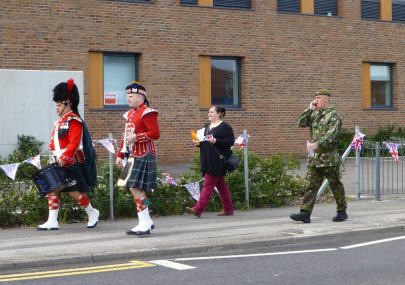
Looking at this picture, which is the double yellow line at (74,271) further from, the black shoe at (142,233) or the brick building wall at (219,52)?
the brick building wall at (219,52)

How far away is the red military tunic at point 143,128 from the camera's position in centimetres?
907

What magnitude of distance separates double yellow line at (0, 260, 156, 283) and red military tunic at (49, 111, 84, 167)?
2165mm

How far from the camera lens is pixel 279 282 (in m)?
6.92

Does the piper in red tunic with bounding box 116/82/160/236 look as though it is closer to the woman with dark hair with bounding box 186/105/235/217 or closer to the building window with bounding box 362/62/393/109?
the woman with dark hair with bounding box 186/105/235/217

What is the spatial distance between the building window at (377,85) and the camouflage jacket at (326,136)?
16.2m

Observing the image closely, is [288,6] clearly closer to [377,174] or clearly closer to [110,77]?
[110,77]

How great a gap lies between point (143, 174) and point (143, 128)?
0.59 metres

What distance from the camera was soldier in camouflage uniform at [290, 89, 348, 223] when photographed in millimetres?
10195

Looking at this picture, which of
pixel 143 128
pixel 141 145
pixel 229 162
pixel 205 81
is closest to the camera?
pixel 143 128

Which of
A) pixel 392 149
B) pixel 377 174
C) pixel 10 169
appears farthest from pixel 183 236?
pixel 392 149

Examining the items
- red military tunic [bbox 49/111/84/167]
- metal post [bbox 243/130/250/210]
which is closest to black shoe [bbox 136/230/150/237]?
red military tunic [bbox 49/111/84/167]

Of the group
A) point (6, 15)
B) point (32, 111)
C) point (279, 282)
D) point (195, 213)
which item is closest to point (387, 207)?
point (195, 213)

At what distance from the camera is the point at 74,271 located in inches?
297

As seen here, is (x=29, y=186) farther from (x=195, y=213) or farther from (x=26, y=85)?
(x=26, y=85)
